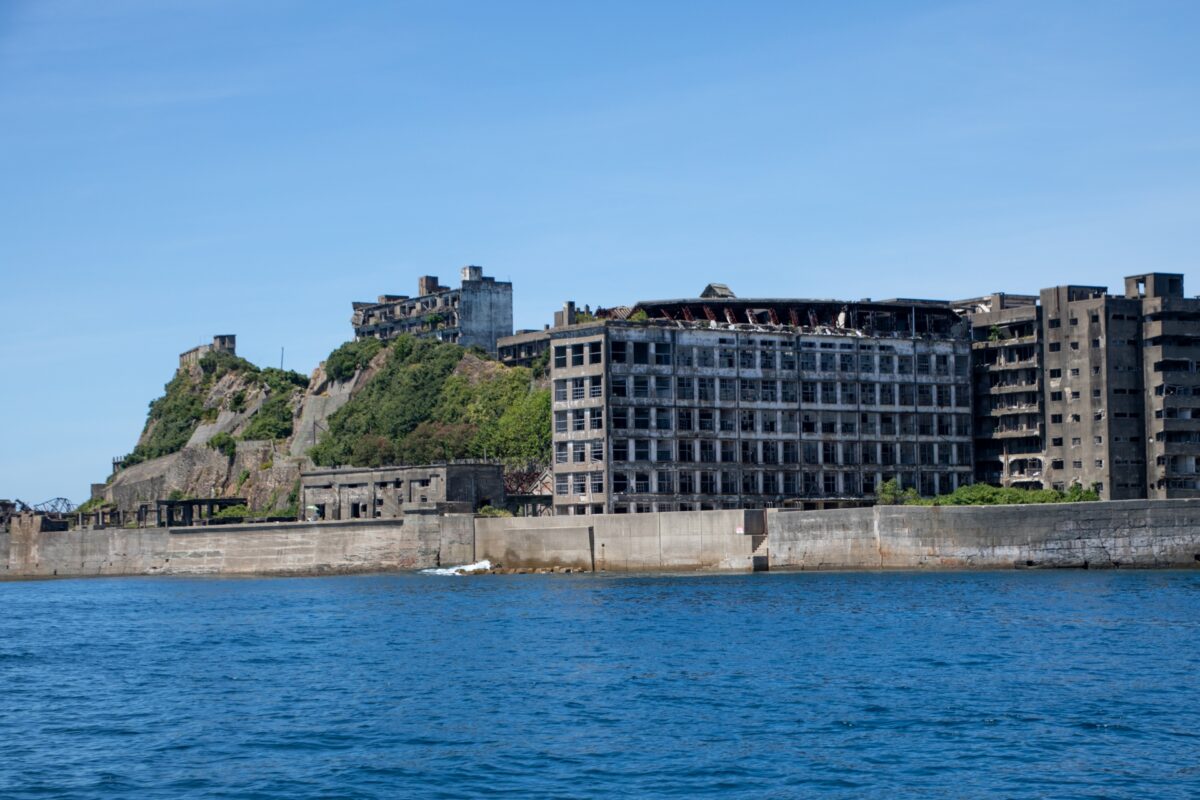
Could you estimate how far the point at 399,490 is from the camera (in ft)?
435

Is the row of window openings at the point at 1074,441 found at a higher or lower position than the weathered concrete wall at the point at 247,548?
higher

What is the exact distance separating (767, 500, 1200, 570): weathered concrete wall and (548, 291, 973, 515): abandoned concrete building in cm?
1931

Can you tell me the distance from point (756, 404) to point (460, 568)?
96.2 ft

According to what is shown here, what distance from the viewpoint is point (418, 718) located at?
45.2 meters

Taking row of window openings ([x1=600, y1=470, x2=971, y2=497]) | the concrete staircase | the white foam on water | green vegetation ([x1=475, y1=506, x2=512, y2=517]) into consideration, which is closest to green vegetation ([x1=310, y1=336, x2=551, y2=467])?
green vegetation ([x1=475, y1=506, x2=512, y2=517])

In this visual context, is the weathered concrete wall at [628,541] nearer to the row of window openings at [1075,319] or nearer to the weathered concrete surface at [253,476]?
the row of window openings at [1075,319]

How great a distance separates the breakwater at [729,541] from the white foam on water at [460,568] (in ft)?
2.46

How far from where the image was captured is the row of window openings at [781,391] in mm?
124562

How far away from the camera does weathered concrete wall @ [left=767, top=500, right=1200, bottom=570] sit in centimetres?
9681

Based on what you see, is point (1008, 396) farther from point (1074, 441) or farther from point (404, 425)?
point (404, 425)

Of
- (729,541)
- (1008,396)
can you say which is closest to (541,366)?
(1008,396)

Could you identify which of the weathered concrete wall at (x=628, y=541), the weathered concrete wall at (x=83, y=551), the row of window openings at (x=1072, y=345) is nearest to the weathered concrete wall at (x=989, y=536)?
the weathered concrete wall at (x=628, y=541)

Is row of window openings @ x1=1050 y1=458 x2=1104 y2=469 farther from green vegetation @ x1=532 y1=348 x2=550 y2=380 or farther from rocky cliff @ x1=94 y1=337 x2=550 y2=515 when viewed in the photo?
green vegetation @ x1=532 y1=348 x2=550 y2=380

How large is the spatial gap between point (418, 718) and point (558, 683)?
7677mm
